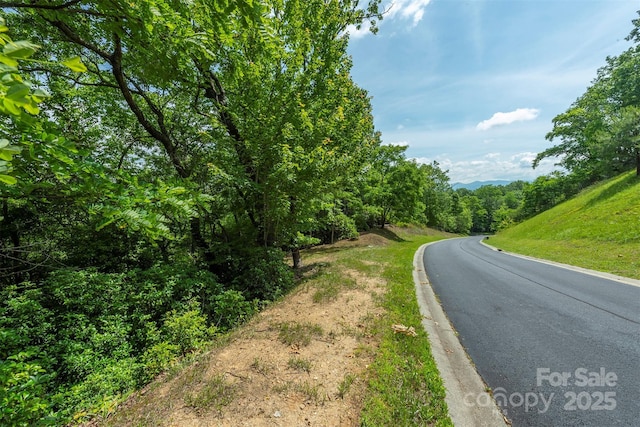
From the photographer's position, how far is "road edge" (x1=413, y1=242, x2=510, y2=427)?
2502 millimetres

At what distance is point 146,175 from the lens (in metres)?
7.08

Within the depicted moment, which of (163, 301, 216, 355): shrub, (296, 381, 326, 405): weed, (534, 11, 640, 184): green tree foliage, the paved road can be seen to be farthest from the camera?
(534, 11, 640, 184): green tree foliage

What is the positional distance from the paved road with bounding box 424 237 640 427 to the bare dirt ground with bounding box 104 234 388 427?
1511 millimetres

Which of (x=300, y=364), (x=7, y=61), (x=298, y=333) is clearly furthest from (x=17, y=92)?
(x=298, y=333)

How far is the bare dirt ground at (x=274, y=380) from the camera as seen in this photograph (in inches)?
97.9

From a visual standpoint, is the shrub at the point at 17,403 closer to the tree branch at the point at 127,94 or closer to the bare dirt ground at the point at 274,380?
the bare dirt ground at the point at 274,380

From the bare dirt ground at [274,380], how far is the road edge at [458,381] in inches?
36.8

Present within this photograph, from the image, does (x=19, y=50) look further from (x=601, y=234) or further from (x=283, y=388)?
(x=601, y=234)

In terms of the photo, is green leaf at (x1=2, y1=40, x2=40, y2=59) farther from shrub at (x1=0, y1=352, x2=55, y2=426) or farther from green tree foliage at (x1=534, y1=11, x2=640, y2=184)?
green tree foliage at (x1=534, y1=11, x2=640, y2=184)

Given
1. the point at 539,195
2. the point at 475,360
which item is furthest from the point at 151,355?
the point at 539,195

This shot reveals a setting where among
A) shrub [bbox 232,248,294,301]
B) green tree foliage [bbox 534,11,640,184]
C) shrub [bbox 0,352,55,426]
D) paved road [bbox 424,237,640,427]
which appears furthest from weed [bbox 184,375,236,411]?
green tree foliage [bbox 534,11,640,184]

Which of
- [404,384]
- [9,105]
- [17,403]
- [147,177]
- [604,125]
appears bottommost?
[404,384]

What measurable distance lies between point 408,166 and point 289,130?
19.9 meters

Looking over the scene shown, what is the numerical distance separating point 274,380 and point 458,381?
90.4 inches
